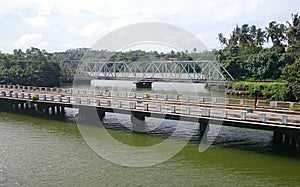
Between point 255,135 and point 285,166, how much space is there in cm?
712

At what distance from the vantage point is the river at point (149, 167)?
19.0 metres

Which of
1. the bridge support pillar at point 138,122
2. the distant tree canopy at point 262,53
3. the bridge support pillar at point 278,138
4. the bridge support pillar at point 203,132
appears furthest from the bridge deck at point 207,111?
the distant tree canopy at point 262,53

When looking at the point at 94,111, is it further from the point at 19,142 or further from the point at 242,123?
the point at 242,123

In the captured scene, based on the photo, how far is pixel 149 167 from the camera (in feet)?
69.4

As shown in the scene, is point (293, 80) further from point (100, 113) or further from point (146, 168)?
point (146, 168)

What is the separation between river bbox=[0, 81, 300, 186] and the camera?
62.4 ft

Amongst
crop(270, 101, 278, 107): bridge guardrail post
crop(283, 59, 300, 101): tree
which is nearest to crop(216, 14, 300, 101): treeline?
crop(283, 59, 300, 101): tree

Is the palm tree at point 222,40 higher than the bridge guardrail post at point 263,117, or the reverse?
the palm tree at point 222,40

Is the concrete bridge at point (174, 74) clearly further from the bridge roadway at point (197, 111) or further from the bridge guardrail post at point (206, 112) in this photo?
the bridge guardrail post at point (206, 112)

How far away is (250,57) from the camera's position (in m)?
72.5

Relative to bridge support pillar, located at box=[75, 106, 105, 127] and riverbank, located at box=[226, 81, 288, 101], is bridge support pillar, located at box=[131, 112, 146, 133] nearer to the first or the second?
bridge support pillar, located at box=[75, 106, 105, 127]

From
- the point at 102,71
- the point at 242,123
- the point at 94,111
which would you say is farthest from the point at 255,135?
the point at 102,71

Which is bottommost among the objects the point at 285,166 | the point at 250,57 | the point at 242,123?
the point at 285,166

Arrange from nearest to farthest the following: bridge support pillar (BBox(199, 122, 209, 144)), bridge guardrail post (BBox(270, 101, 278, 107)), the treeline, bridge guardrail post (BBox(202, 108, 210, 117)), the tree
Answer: bridge guardrail post (BBox(202, 108, 210, 117)) → bridge support pillar (BBox(199, 122, 209, 144)) → bridge guardrail post (BBox(270, 101, 278, 107)) → the tree → the treeline
